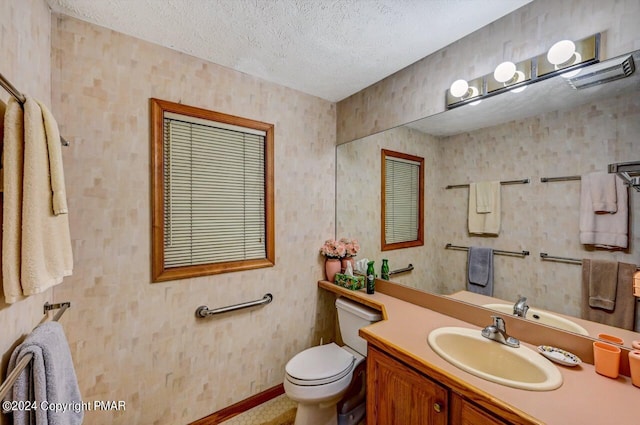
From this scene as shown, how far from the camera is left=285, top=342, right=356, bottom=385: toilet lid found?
1.52m

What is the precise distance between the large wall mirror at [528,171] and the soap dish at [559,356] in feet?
0.59

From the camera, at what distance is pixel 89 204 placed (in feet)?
4.46

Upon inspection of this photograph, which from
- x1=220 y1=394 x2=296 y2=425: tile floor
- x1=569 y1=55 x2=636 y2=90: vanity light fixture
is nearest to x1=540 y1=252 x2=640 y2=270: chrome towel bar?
x1=569 y1=55 x2=636 y2=90: vanity light fixture

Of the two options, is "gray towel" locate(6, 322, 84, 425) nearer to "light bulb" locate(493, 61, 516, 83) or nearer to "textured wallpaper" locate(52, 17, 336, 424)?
"textured wallpaper" locate(52, 17, 336, 424)

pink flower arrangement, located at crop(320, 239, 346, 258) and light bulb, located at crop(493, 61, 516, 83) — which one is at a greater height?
light bulb, located at crop(493, 61, 516, 83)

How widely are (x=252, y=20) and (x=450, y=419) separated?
80.7 inches

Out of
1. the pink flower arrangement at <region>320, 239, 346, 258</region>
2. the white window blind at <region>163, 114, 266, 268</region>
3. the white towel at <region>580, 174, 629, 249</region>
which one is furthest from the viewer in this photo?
the pink flower arrangement at <region>320, 239, 346, 258</region>

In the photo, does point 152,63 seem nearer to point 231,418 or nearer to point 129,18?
point 129,18

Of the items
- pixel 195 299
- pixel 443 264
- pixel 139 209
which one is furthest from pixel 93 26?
pixel 443 264

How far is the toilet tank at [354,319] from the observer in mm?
1778

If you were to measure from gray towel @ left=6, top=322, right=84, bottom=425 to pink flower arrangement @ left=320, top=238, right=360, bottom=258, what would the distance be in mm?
1626

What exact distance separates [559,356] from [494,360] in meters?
0.25

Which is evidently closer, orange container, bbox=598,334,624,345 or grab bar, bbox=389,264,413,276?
orange container, bbox=598,334,624,345

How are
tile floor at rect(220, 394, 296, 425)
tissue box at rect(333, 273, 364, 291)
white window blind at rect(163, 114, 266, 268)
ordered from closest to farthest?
1. white window blind at rect(163, 114, 266, 268)
2. tile floor at rect(220, 394, 296, 425)
3. tissue box at rect(333, 273, 364, 291)
